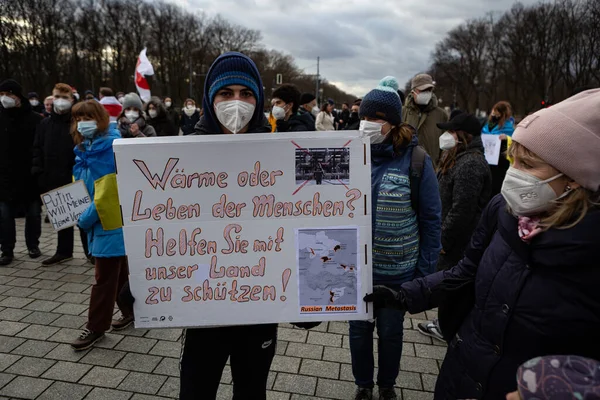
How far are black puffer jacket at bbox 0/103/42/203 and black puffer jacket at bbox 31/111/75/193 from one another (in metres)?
Answer: 0.22

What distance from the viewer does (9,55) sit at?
34312mm

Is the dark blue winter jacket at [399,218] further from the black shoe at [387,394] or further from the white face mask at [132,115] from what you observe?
the white face mask at [132,115]

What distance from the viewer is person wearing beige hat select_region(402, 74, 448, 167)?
4.65 meters

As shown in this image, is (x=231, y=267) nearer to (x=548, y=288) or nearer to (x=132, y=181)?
(x=132, y=181)

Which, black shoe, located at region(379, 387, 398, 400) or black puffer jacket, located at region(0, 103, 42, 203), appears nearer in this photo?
black shoe, located at region(379, 387, 398, 400)

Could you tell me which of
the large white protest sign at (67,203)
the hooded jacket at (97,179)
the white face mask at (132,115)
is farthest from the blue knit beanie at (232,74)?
the white face mask at (132,115)

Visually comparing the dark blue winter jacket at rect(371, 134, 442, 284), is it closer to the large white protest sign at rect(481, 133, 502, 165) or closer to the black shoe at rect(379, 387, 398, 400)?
the black shoe at rect(379, 387, 398, 400)

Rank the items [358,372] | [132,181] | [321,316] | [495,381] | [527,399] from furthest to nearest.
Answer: [358,372]
[321,316]
[132,181]
[495,381]
[527,399]

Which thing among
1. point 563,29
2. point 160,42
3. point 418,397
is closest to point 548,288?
point 418,397

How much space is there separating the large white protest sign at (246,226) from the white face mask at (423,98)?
3.32 meters

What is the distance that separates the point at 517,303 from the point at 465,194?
2.02 meters

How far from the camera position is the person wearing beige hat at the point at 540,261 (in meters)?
1.26

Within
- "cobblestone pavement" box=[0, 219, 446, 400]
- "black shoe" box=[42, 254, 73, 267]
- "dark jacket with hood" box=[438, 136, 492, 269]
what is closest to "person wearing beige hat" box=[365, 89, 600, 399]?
"cobblestone pavement" box=[0, 219, 446, 400]

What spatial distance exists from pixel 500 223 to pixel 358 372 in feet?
5.36
